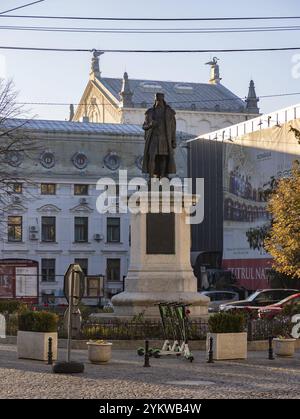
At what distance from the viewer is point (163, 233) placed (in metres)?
28.0

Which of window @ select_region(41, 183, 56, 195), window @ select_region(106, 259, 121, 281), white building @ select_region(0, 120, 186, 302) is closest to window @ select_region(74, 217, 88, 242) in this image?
white building @ select_region(0, 120, 186, 302)

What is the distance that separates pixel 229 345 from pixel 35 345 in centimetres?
440

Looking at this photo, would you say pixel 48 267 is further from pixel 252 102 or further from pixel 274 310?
pixel 252 102

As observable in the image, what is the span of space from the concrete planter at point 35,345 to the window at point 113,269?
52.8 meters

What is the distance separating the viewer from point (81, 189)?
76.6m

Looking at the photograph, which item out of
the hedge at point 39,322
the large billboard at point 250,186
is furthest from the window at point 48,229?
the hedge at point 39,322

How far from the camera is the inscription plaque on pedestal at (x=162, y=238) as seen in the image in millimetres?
27969

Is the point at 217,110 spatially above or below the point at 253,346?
above

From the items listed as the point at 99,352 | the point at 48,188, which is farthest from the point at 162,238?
the point at 48,188

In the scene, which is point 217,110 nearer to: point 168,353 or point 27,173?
point 27,173

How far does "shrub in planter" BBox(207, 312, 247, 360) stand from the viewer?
75.7 feet

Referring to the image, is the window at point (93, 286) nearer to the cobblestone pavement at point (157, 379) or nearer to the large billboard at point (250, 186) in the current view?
the large billboard at point (250, 186)
